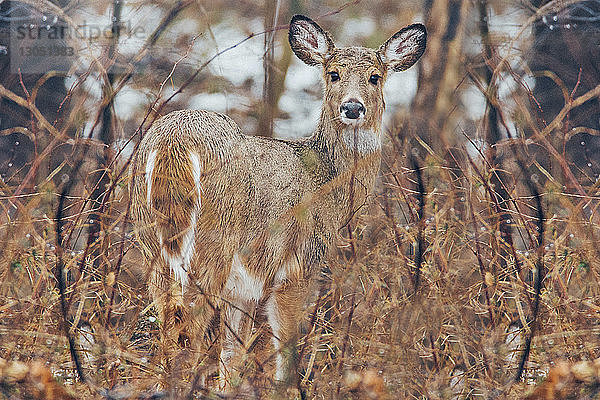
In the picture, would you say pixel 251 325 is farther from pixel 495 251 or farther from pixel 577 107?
pixel 577 107

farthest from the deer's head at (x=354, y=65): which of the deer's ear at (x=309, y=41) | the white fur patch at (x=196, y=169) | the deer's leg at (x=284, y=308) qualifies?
the deer's leg at (x=284, y=308)

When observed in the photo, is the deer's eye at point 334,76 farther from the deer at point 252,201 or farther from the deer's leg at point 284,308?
the deer's leg at point 284,308

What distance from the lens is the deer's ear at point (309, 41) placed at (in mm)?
4348

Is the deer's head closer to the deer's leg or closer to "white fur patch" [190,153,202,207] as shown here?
"white fur patch" [190,153,202,207]

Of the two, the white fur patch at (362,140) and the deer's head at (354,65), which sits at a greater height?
the deer's head at (354,65)

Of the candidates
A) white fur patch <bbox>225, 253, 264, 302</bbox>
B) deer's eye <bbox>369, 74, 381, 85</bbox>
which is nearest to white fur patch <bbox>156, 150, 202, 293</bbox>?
white fur patch <bbox>225, 253, 264, 302</bbox>

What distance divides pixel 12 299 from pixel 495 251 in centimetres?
274

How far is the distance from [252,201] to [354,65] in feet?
3.14

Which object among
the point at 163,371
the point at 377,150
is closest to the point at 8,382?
the point at 163,371

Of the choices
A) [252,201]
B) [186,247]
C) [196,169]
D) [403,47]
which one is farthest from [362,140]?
[186,247]

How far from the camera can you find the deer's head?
415cm

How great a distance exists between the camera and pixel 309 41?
4391mm

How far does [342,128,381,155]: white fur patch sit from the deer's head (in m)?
0.03

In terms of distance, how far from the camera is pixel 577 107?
5.01 metres
